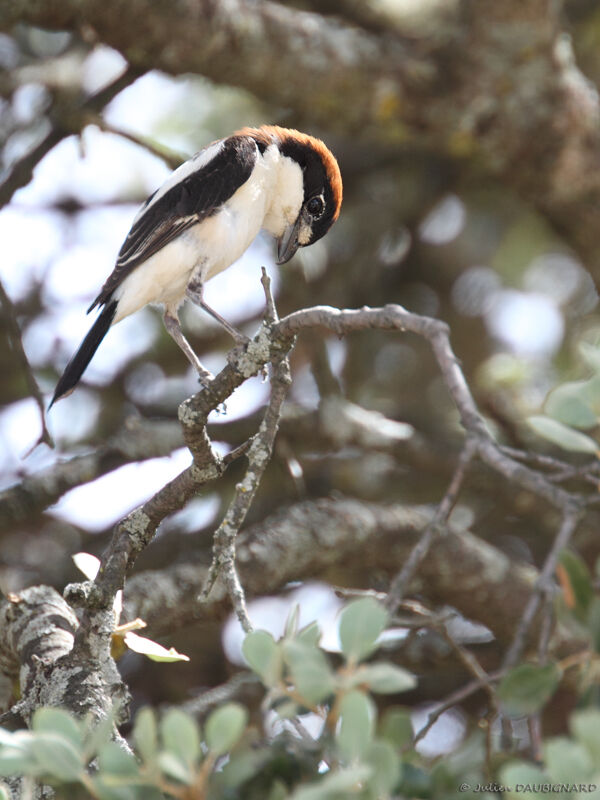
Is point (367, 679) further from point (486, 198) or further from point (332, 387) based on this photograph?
point (486, 198)

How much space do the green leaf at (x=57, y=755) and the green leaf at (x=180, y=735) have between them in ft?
0.40

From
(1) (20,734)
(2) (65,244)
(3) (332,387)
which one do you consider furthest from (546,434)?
(2) (65,244)

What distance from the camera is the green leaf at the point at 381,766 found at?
912mm

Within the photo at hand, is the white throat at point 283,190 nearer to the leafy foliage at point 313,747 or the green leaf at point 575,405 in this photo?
the green leaf at point 575,405

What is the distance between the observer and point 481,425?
50.7 inches

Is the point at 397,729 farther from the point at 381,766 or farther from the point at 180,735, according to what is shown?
the point at 180,735

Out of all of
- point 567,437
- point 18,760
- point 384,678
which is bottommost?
point 18,760

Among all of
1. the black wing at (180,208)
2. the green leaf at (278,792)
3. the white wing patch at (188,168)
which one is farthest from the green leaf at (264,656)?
the white wing patch at (188,168)

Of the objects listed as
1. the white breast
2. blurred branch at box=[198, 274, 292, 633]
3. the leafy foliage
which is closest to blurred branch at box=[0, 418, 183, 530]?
the white breast

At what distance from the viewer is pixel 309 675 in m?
0.94

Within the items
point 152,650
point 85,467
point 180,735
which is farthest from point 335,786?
point 85,467

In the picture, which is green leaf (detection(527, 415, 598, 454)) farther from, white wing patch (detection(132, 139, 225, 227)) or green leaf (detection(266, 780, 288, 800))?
white wing patch (detection(132, 139, 225, 227))

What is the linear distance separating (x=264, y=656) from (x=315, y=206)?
9.45 ft

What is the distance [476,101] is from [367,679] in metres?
4.20
